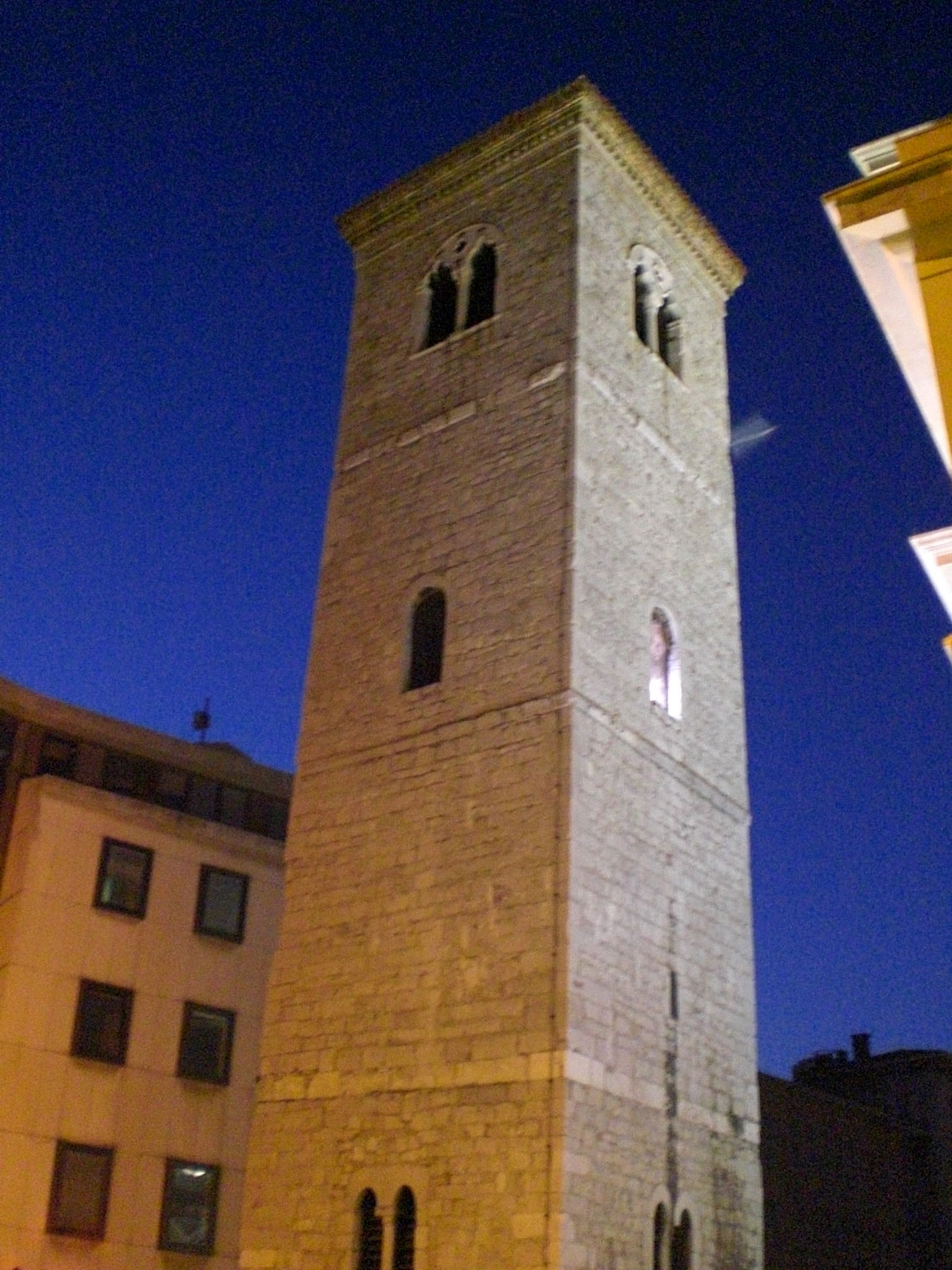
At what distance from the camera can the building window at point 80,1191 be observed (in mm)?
21016

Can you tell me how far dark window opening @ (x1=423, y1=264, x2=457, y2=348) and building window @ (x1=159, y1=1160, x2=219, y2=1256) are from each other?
13.4 metres

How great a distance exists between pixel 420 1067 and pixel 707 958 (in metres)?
3.77

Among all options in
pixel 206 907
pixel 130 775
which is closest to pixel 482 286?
pixel 130 775

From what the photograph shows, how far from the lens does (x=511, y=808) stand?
14820 millimetres

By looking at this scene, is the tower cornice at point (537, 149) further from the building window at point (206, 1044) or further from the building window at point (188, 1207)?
the building window at point (188, 1207)

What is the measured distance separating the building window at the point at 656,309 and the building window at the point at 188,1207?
47.6ft

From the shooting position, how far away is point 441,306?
20.3m

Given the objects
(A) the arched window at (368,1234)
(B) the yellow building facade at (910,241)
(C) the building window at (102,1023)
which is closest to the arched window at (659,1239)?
(A) the arched window at (368,1234)

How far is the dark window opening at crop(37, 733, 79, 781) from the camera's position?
2462cm

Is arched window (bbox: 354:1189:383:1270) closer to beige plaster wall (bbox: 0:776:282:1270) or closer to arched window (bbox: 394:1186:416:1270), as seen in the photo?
arched window (bbox: 394:1186:416:1270)

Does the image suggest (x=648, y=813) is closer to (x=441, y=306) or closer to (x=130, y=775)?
(x=441, y=306)

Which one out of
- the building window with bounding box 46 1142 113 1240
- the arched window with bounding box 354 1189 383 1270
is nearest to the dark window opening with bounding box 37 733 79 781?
the building window with bounding box 46 1142 113 1240

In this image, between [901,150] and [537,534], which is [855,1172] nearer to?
[537,534]

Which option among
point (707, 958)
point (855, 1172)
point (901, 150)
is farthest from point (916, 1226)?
point (901, 150)
